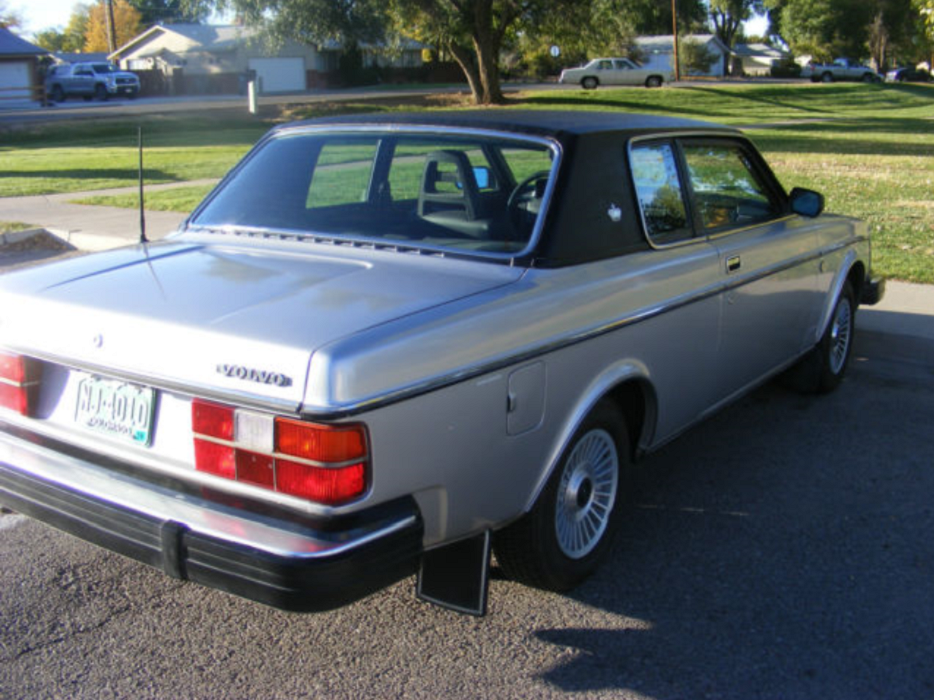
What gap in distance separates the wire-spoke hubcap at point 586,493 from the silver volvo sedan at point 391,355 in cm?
1

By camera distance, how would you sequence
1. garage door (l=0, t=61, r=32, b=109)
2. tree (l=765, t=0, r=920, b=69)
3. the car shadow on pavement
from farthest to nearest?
tree (l=765, t=0, r=920, b=69)
garage door (l=0, t=61, r=32, b=109)
the car shadow on pavement

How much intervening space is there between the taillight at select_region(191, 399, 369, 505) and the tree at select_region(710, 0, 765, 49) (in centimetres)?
8613

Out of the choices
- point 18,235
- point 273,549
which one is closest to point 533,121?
point 273,549

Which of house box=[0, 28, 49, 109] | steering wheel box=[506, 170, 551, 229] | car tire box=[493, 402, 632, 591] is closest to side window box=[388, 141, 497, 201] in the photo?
steering wheel box=[506, 170, 551, 229]

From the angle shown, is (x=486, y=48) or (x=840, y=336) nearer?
(x=840, y=336)

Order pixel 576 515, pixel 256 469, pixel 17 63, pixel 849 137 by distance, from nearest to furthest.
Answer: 1. pixel 256 469
2. pixel 576 515
3. pixel 849 137
4. pixel 17 63

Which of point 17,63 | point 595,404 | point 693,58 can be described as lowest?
point 595,404

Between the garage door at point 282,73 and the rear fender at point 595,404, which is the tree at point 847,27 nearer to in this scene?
the garage door at point 282,73

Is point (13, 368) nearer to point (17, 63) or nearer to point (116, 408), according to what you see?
point (116, 408)

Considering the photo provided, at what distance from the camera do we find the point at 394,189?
426cm

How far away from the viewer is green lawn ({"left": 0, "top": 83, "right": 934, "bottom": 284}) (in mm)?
11320

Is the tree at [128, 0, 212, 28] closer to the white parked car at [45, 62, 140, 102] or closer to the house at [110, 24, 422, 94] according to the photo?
the house at [110, 24, 422, 94]

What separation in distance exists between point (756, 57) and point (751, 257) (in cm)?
9436

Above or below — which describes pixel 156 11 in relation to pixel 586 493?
above
